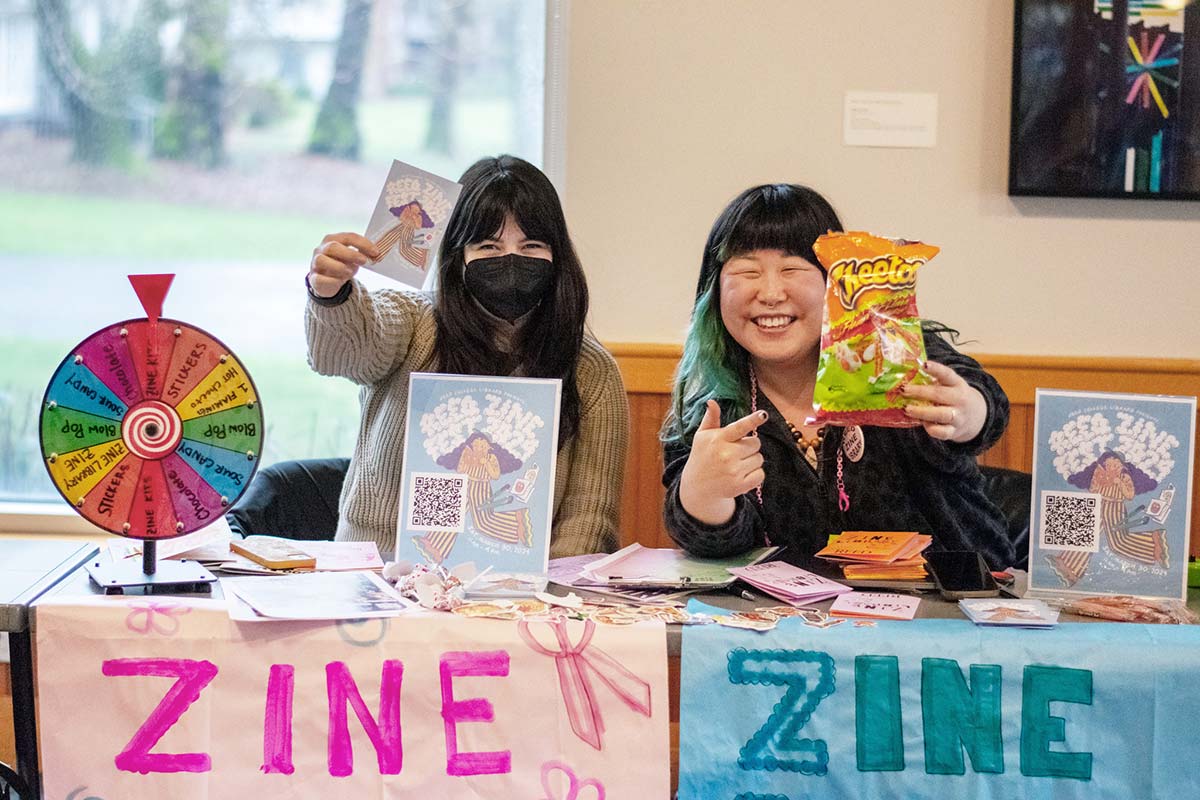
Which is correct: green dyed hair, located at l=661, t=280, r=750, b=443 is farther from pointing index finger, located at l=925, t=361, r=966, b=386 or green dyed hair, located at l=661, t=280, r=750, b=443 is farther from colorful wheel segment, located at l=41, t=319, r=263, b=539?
colorful wheel segment, located at l=41, t=319, r=263, b=539

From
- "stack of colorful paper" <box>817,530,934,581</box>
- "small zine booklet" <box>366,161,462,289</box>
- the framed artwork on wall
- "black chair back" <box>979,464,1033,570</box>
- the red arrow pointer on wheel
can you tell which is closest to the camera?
the red arrow pointer on wheel

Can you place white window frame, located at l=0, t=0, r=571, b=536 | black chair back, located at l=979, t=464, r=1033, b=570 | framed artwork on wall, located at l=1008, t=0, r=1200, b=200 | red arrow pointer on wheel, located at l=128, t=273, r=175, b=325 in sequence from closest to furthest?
red arrow pointer on wheel, located at l=128, t=273, r=175, b=325
black chair back, located at l=979, t=464, r=1033, b=570
framed artwork on wall, located at l=1008, t=0, r=1200, b=200
white window frame, located at l=0, t=0, r=571, b=536

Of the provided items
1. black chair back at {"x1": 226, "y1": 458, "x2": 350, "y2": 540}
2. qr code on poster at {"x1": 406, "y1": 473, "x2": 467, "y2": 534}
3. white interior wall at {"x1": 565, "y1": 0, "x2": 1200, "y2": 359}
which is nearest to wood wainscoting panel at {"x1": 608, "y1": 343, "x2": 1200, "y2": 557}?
white interior wall at {"x1": 565, "y1": 0, "x2": 1200, "y2": 359}

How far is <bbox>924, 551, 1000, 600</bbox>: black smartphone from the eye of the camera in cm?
146

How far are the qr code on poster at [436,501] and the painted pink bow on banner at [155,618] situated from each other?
295 mm

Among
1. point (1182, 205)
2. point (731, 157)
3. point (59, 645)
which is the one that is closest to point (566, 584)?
point (59, 645)

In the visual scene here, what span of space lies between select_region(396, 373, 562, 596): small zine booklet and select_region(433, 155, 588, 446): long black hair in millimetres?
265

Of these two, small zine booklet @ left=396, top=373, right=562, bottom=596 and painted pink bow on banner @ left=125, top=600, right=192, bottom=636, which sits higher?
small zine booklet @ left=396, top=373, right=562, bottom=596

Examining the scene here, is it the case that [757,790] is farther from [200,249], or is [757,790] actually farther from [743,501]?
[200,249]

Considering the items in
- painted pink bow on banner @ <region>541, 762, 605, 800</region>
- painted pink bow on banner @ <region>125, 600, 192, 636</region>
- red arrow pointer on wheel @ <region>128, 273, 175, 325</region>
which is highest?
red arrow pointer on wheel @ <region>128, 273, 175, 325</region>

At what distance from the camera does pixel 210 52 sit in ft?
9.88

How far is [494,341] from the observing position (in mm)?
1815

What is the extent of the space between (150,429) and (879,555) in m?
0.92

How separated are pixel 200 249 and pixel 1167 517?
2.42 m
